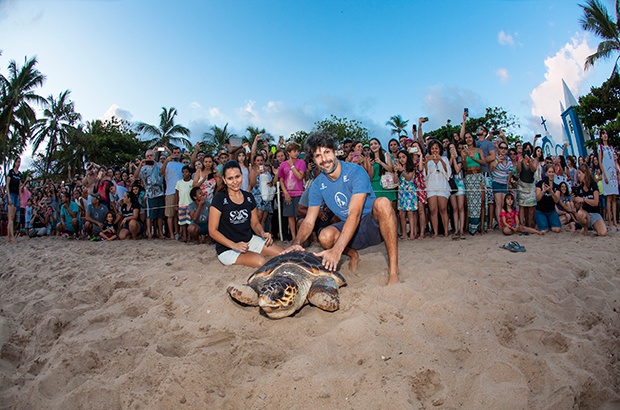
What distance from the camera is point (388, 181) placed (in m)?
5.82

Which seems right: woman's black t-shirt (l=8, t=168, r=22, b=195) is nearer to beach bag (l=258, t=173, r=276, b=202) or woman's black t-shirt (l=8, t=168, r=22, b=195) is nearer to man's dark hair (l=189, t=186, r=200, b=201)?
man's dark hair (l=189, t=186, r=200, b=201)

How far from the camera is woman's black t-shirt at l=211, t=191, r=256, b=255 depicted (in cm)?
373

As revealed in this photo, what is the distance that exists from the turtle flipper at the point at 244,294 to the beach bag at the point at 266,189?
3398mm

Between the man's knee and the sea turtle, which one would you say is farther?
the man's knee

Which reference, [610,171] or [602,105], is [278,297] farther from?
[602,105]

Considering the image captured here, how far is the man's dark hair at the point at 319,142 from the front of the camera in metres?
3.07

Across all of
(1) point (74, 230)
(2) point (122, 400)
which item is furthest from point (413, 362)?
(1) point (74, 230)

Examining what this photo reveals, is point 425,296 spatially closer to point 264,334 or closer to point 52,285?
point 264,334

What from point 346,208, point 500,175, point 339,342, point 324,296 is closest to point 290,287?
point 324,296

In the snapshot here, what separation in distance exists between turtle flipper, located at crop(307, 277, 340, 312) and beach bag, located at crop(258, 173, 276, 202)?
11.3ft

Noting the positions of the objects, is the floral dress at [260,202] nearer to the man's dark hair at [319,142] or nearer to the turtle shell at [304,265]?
the man's dark hair at [319,142]

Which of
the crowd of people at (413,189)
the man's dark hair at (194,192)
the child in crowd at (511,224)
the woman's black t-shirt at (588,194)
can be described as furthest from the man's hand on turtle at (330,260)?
the woman's black t-shirt at (588,194)

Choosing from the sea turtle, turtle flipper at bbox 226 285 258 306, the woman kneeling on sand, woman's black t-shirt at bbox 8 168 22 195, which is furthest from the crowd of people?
woman's black t-shirt at bbox 8 168 22 195

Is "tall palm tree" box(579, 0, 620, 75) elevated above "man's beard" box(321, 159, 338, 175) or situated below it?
above
